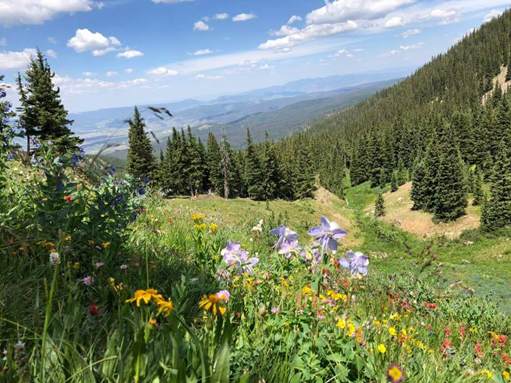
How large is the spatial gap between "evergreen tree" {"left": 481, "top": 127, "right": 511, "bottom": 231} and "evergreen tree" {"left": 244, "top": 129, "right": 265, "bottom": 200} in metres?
32.1

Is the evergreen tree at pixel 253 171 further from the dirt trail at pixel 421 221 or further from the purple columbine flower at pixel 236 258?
the purple columbine flower at pixel 236 258

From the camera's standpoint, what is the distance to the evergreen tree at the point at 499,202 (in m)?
34.7

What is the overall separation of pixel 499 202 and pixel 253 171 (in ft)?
112

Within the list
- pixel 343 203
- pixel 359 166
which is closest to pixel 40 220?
pixel 343 203

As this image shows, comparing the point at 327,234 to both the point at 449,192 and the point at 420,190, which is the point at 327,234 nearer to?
the point at 449,192

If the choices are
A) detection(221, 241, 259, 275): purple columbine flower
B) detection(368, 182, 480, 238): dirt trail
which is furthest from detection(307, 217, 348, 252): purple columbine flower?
detection(368, 182, 480, 238): dirt trail

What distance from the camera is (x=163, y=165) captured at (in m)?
50.4

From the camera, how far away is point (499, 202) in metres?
35.6

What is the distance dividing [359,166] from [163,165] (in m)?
54.0

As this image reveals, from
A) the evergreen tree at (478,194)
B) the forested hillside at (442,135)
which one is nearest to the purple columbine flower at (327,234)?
A: the forested hillside at (442,135)

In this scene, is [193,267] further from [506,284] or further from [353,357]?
[506,284]

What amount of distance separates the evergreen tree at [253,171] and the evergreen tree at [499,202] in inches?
1263

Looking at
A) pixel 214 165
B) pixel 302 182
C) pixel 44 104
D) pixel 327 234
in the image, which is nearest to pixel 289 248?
pixel 327 234

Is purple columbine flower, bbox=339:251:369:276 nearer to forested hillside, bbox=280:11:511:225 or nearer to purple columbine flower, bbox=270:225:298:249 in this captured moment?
purple columbine flower, bbox=270:225:298:249
